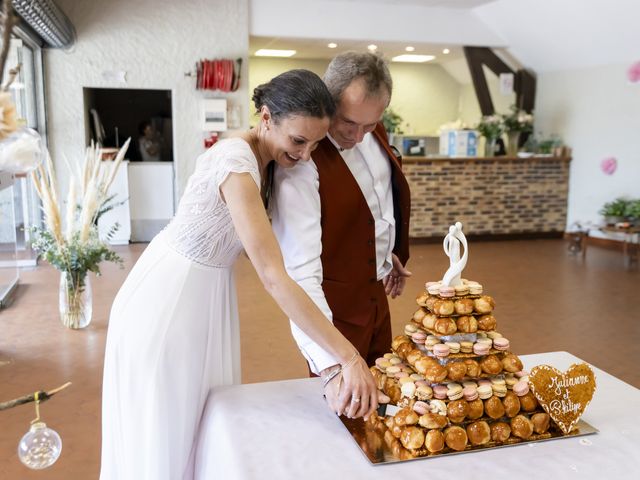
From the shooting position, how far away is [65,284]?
15.5ft

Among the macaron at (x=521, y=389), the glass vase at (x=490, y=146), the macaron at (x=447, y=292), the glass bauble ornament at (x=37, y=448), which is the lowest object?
the macaron at (x=521, y=389)

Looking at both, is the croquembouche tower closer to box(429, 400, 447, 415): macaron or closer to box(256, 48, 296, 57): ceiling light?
box(429, 400, 447, 415): macaron

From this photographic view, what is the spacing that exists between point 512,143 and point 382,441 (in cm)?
898

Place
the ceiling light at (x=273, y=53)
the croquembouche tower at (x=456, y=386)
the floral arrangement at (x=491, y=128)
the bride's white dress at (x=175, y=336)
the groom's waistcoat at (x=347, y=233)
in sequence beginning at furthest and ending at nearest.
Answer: the ceiling light at (x=273, y=53) → the floral arrangement at (x=491, y=128) → the groom's waistcoat at (x=347, y=233) → the bride's white dress at (x=175, y=336) → the croquembouche tower at (x=456, y=386)

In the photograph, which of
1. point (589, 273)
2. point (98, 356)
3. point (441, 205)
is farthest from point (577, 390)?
point (441, 205)

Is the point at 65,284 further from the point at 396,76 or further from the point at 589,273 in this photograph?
the point at 396,76

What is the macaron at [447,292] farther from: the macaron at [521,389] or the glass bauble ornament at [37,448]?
the glass bauble ornament at [37,448]

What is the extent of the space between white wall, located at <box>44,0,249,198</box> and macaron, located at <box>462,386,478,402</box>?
300 inches

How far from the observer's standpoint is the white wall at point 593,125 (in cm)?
838

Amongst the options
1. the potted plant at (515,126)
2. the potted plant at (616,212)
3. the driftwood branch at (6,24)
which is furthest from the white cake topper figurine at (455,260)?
the potted plant at (515,126)

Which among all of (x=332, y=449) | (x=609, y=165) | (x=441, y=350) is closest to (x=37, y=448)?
(x=332, y=449)

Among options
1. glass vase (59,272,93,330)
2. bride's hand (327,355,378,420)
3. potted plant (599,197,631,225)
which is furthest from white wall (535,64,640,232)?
bride's hand (327,355,378,420)

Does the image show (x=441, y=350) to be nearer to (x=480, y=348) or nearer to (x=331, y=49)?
(x=480, y=348)

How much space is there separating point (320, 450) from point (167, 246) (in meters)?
0.73
